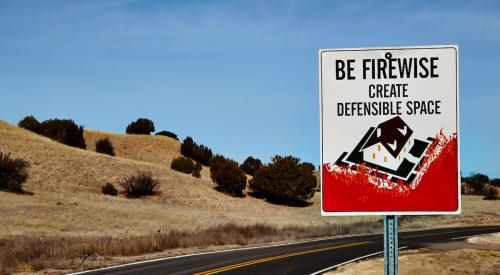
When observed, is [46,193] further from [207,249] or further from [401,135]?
[401,135]

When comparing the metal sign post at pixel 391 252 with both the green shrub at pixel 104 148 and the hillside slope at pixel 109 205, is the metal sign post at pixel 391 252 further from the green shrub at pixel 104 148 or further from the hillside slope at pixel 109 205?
the green shrub at pixel 104 148

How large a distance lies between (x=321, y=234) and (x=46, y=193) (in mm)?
25051

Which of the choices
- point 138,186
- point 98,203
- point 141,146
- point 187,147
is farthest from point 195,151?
point 98,203

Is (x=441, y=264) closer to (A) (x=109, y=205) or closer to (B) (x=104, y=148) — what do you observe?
(A) (x=109, y=205)

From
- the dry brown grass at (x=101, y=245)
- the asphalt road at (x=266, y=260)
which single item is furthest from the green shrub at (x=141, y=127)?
the asphalt road at (x=266, y=260)

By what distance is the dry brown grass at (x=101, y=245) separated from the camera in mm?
19500

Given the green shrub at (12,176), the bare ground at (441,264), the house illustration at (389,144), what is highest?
the house illustration at (389,144)

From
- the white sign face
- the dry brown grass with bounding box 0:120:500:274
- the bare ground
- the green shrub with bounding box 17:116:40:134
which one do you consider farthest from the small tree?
the white sign face

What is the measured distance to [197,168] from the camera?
81000mm

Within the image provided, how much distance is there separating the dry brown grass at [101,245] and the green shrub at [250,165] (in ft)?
188

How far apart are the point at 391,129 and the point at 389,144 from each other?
0.10 m

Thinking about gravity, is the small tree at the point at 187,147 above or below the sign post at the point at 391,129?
above

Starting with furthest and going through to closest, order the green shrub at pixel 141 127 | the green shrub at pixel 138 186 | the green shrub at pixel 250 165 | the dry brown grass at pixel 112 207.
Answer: the green shrub at pixel 141 127, the green shrub at pixel 250 165, the green shrub at pixel 138 186, the dry brown grass at pixel 112 207

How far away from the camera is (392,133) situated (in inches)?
148
